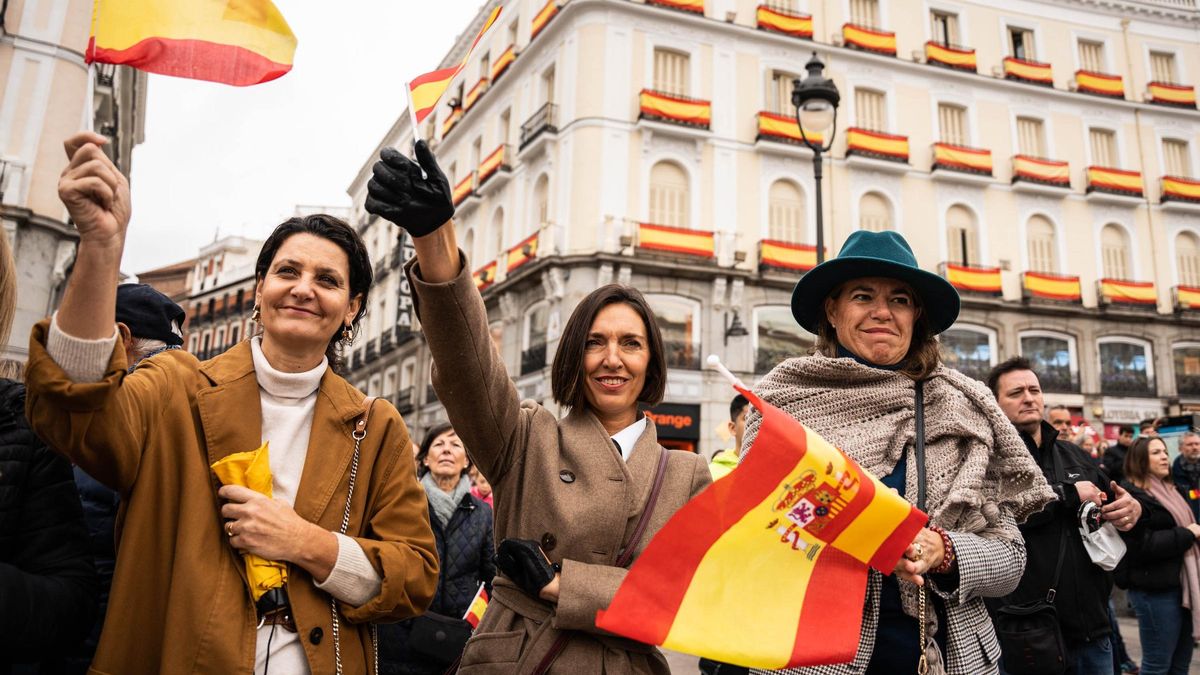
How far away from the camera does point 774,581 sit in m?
1.75

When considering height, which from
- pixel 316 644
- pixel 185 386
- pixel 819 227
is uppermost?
pixel 819 227

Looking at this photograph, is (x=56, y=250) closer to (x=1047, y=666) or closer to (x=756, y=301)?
(x=756, y=301)

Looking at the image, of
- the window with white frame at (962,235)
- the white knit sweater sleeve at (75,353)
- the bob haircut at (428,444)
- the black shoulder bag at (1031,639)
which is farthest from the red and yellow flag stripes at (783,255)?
the white knit sweater sleeve at (75,353)

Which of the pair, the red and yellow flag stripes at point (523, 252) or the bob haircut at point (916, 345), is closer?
the bob haircut at point (916, 345)

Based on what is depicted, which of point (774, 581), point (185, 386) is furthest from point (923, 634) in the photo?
point (185, 386)

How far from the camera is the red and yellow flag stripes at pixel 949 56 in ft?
72.3

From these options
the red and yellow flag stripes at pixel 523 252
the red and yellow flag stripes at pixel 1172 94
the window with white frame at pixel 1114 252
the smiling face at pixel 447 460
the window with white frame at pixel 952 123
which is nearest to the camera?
the smiling face at pixel 447 460

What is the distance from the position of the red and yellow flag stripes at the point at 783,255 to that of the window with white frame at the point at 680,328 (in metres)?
2.16

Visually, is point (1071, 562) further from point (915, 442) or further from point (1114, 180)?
point (1114, 180)

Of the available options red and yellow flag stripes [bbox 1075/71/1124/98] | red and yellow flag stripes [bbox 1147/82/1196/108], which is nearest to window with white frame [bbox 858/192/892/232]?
red and yellow flag stripes [bbox 1075/71/1124/98]

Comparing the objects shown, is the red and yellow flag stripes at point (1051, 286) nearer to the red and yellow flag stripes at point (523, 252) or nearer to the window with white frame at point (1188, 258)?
the window with white frame at point (1188, 258)

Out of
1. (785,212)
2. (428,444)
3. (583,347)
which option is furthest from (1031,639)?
(785,212)

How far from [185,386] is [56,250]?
50.2ft

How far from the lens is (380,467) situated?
207 centimetres
